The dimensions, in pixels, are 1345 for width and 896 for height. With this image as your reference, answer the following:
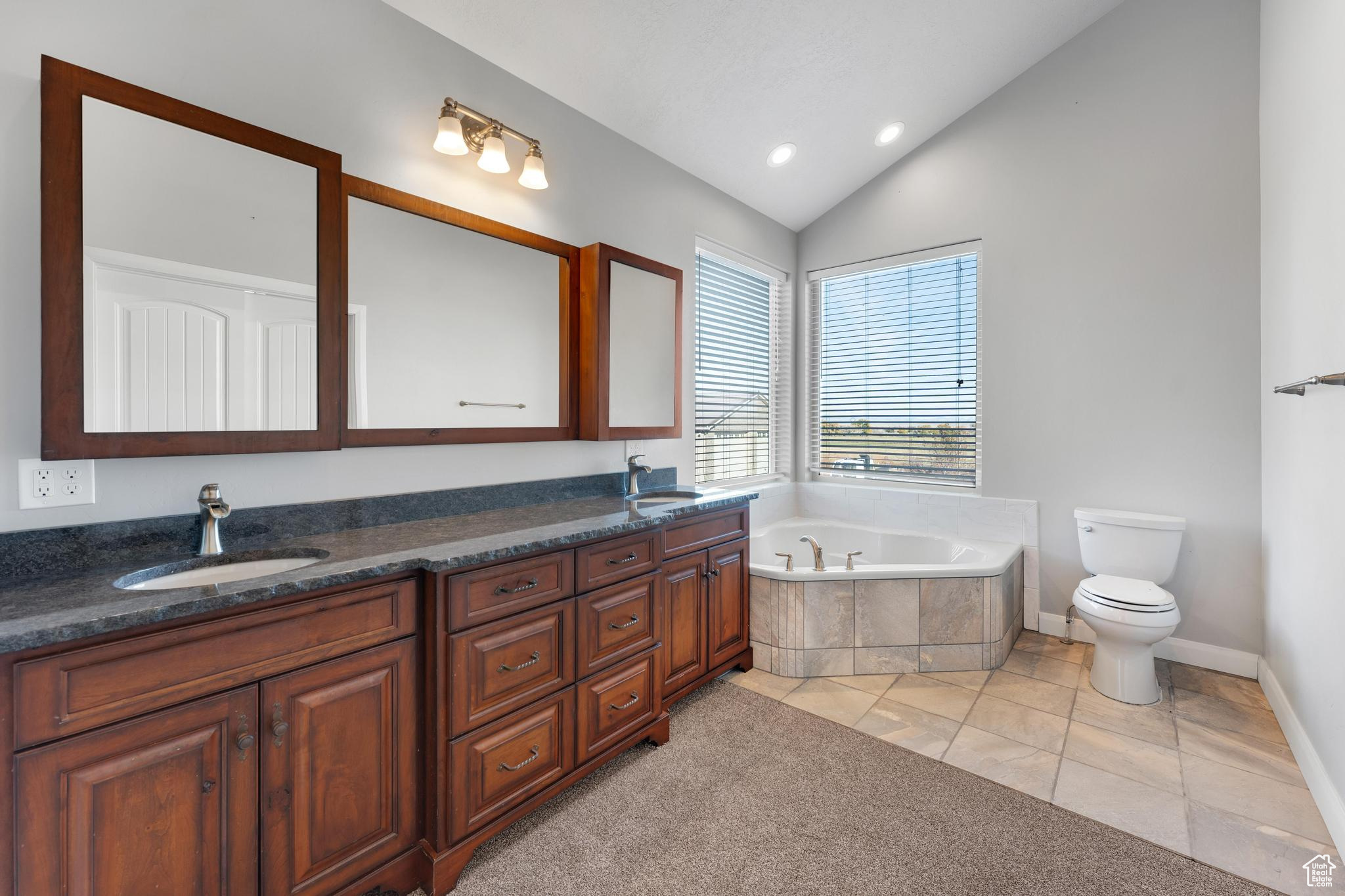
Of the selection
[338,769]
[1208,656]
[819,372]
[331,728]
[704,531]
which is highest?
[819,372]

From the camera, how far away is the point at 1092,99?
9.86 feet

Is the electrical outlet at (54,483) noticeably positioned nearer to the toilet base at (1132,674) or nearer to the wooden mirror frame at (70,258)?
the wooden mirror frame at (70,258)

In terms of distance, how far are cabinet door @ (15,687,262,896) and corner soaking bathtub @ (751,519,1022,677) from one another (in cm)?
203

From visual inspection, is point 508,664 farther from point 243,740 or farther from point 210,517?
point 210,517

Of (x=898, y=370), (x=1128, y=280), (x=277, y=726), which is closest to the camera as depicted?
(x=277, y=726)

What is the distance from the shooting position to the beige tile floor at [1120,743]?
1.70m

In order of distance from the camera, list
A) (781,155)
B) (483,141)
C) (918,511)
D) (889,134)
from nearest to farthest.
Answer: (483,141)
(781,155)
(889,134)
(918,511)

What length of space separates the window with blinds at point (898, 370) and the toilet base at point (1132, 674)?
1.15 meters

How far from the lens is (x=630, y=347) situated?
271 cm

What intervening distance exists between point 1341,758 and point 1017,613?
5.07ft

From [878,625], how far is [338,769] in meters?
2.21

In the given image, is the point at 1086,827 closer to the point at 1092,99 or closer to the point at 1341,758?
the point at 1341,758

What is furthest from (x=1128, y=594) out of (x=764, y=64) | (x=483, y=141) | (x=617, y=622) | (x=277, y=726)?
(x=483, y=141)

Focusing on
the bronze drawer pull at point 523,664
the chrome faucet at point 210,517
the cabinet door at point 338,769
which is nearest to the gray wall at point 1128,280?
the bronze drawer pull at point 523,664
